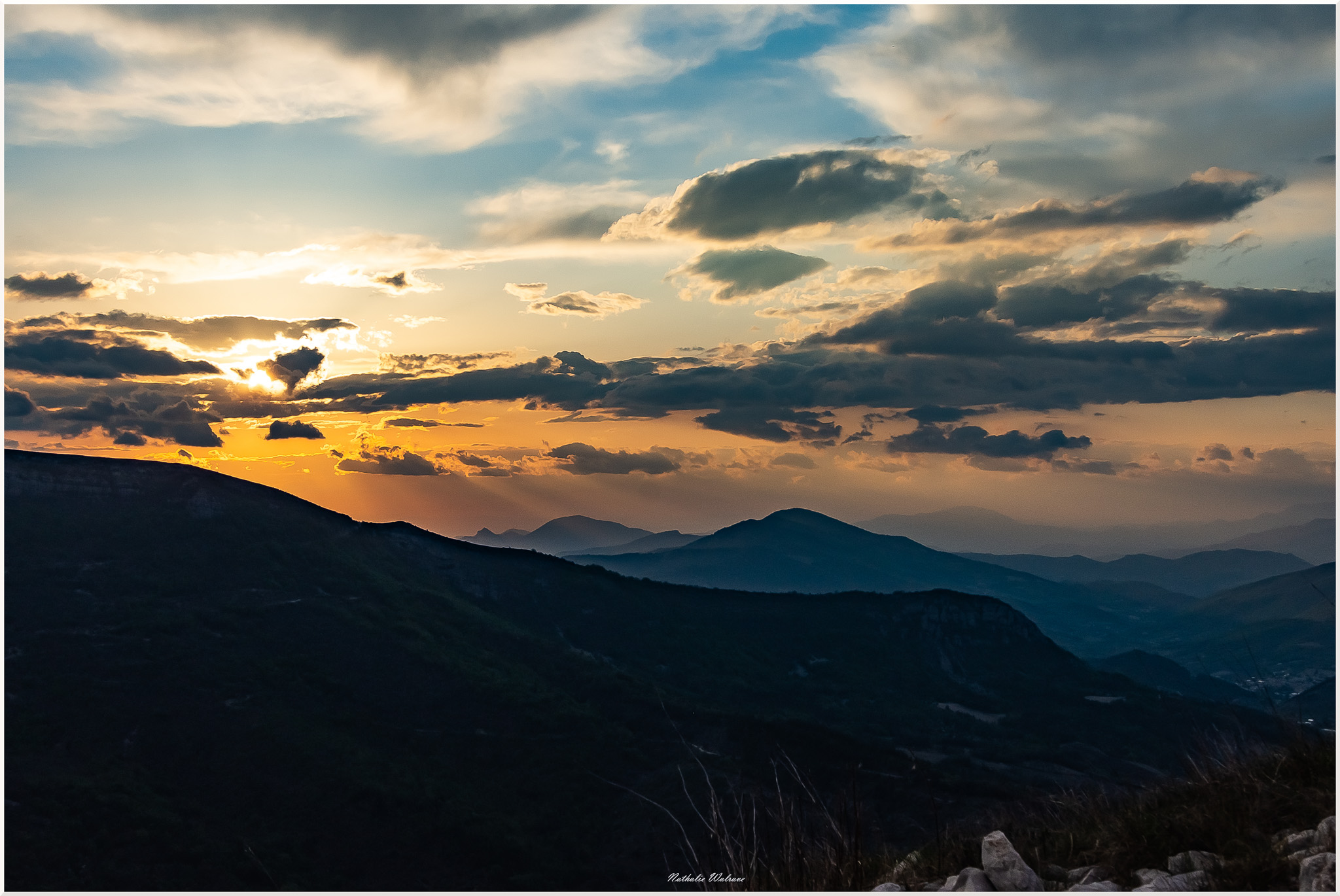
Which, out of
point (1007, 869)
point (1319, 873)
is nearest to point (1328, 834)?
point (1319, 873)

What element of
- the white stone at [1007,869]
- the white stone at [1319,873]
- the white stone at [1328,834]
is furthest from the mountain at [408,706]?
the white stone at [1319,873]

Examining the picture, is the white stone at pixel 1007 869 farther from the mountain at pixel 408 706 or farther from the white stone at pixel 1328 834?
the mountain at pixel 408 706

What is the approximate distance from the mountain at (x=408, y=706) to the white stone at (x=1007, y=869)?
103 ft

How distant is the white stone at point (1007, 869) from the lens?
24.4 feet

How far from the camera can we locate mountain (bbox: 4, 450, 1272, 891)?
255 feet

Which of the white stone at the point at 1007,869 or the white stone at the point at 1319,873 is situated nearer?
the white stone at the point at 1319,873

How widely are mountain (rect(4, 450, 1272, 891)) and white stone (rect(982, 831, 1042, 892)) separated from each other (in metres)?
31.3

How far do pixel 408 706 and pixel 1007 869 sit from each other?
113m

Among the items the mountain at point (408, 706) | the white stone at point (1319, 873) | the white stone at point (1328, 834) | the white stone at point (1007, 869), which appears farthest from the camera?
the mountain at point (408, 706)

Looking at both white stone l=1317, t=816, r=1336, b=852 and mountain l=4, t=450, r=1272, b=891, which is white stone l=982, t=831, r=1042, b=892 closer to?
white stone l=1317, t=816, r=1336, b=852

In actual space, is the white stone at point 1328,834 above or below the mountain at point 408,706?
above

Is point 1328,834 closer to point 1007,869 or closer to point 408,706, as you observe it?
point 1007,869

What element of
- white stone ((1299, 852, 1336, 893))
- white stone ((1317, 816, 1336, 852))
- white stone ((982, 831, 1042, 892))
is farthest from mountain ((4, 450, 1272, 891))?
white stone ((1299, 852, 1336, 893))

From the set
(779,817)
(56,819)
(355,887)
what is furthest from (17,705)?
(779,817)
